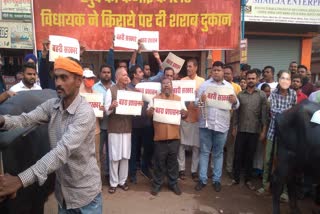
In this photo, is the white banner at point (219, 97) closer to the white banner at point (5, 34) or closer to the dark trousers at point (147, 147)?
the dark trousers at point (147, 147)

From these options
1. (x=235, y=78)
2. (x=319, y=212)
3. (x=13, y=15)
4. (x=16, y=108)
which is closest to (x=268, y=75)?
(x=235, y=78)

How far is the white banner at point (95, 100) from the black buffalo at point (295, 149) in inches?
94.2

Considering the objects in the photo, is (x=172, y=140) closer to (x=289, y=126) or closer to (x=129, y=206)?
(x=129, y=206)

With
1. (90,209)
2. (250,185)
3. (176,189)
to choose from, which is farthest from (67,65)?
(250,185)

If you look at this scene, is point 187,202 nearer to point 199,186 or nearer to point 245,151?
point 199,186

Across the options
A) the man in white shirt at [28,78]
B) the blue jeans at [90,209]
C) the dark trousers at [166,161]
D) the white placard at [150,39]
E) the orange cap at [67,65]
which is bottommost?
the dark trousers at [166,161]

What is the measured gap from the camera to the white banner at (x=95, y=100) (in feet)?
15.0

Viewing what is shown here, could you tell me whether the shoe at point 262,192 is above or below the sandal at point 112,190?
below

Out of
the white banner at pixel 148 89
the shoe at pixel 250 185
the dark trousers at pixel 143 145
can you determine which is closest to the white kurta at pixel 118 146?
the dark trousers at pixel 143 145

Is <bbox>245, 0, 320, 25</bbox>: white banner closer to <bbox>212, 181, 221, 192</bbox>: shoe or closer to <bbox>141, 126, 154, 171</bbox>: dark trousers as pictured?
<bbox>141, 126, 154, 171</bbox>: dark trousers

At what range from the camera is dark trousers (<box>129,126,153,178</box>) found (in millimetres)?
5184

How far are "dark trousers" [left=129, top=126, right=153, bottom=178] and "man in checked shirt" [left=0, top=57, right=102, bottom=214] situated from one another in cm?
277

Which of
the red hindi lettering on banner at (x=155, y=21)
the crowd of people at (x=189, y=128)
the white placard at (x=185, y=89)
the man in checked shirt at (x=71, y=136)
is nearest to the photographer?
the man in checked shirt at (x=71, y=136)

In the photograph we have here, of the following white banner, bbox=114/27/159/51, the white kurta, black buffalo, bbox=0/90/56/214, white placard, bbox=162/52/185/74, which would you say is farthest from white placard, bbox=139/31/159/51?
black buffalo, bbox=0/90/56/214
